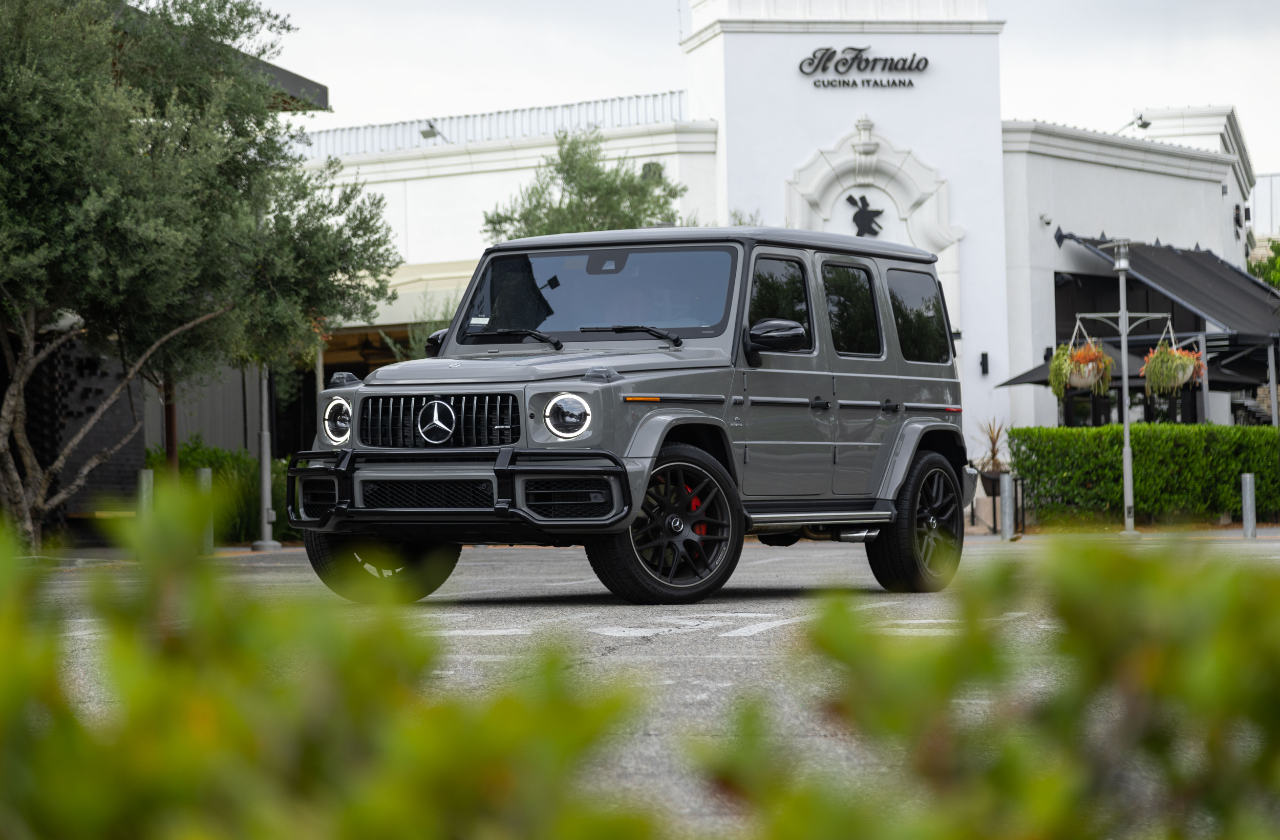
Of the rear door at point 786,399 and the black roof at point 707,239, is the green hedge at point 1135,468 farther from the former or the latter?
the rear door at point 786,399

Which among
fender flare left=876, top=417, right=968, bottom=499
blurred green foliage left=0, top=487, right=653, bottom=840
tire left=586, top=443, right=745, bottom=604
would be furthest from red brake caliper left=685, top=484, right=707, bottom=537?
blurred green foliage left=0, top=487, right=653, bottom=840

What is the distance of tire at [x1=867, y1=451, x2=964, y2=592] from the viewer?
375 inches

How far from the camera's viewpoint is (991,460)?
30.2 metres

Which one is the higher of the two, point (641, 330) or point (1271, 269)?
point (1271, 269)

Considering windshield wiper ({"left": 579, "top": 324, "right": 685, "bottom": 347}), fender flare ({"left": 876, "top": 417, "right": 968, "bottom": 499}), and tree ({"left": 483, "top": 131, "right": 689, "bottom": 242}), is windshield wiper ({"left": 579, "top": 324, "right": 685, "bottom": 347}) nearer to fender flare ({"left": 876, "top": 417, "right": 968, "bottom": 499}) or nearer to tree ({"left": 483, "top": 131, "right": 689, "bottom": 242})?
fender flare ({"left": 876, "top": 417, "right": 968, "bottom": 499})

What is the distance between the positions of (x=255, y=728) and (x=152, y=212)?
1436cm

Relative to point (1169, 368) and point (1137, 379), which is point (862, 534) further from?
point (1137, 379)

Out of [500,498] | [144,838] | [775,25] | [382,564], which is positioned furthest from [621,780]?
[775,25]

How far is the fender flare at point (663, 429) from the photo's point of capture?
796cm

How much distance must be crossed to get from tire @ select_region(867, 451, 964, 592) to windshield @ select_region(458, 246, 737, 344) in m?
1.66

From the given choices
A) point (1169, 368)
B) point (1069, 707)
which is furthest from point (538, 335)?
point (1169, 368)

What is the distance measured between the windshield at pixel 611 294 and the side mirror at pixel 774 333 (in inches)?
7.4

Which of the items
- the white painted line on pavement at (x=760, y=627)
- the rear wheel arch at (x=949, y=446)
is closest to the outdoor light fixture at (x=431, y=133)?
the rear wheel arch at (x=949, y=446)

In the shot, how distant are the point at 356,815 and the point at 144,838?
15 centimetres
